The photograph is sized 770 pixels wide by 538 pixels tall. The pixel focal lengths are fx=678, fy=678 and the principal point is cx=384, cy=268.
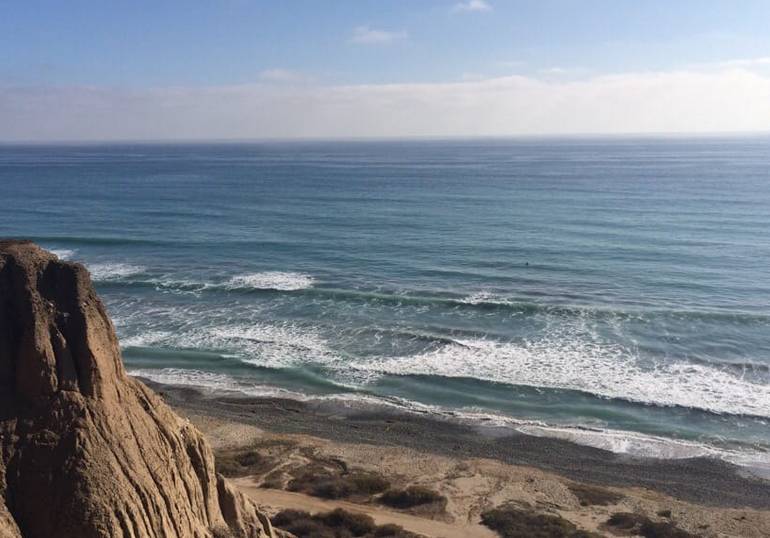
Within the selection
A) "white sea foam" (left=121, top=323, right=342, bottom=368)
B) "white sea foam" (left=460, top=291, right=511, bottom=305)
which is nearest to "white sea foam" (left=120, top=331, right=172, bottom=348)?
"white sea foam" (left=121, top=323, right=342, bottom=368)

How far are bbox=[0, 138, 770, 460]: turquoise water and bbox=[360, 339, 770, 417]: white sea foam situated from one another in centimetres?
13

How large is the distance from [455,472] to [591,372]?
1288cm

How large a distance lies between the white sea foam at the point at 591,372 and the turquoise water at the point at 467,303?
133 millimetres

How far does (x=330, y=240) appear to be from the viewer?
66312 mm

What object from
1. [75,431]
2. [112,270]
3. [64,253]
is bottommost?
[112,270]

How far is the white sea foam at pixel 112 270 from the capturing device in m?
54.0

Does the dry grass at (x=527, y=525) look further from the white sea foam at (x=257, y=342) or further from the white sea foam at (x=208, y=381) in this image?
the white sea foam at (x=257, y=342)

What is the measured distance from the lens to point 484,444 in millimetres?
29672

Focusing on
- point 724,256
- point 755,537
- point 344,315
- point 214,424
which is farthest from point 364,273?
point 755,537

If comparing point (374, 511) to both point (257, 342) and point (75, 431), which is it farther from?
point (257, 342)

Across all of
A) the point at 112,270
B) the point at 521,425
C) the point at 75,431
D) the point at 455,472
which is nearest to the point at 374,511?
the point at 455,472

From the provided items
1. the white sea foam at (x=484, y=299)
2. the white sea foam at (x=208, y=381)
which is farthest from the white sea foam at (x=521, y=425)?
the white sea foam at (x=484, y=299)

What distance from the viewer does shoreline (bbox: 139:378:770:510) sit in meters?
26.4

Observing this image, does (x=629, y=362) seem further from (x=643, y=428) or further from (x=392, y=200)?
(x=392, y=200)
